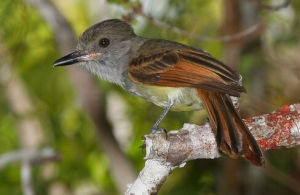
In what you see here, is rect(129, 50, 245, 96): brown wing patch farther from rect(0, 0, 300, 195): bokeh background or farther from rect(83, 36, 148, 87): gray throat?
rect(0, 0, 300, 195): bokeh background

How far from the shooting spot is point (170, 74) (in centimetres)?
324

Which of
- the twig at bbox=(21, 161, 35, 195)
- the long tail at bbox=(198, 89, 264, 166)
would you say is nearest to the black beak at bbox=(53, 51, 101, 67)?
the long tail at bbox=(198, 89, 264, 166)

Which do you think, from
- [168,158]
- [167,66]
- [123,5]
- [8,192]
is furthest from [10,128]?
[168,158]

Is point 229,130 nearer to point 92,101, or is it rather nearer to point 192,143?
point 192,143

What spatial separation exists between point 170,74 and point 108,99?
2.94 metres

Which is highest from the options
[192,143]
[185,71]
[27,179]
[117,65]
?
[117,65]

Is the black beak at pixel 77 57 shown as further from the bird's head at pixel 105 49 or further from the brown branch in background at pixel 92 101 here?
the brown branch in background at pixel 92 101

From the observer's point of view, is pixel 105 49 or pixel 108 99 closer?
pixel 105 49

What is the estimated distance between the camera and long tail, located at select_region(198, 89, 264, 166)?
8.64 ft

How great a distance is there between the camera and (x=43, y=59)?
19.4ft

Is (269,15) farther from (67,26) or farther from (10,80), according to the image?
(10,80)

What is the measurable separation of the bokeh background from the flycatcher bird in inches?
38.2

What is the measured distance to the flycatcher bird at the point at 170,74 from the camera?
276 cm

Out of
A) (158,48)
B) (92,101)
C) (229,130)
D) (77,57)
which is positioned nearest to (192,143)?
(229,130)
